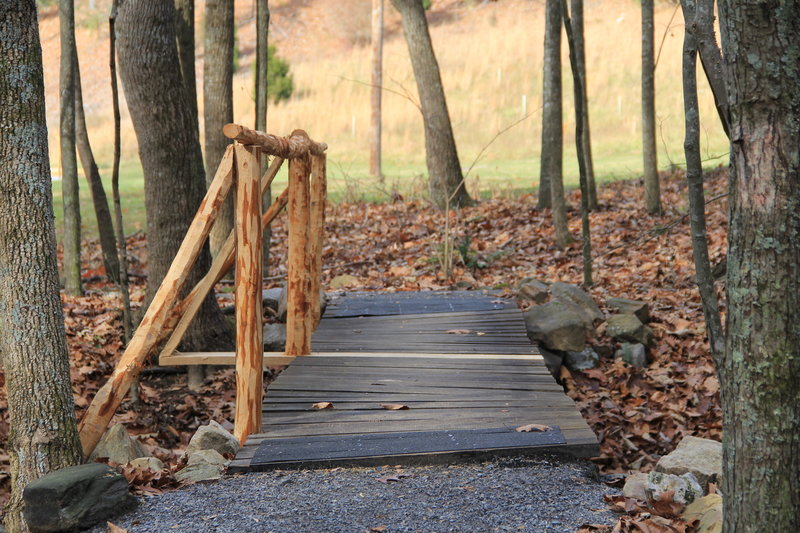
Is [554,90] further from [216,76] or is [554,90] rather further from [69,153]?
[69,153]

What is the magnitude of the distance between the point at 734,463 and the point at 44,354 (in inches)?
125

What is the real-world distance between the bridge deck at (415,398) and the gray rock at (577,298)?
2.78 feet

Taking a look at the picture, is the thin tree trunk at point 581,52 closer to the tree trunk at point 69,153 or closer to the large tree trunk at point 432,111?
the large tree trunk at point 432,111

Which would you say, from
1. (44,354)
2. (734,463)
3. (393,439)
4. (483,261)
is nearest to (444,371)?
(393,439)

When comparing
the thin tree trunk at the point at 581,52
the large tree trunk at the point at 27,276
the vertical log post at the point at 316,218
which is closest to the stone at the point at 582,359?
the vertical log post at the point at 316,218

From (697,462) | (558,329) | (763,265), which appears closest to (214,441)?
(697,462)

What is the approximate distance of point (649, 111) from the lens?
13359 mm

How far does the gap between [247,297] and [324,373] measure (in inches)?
53.6

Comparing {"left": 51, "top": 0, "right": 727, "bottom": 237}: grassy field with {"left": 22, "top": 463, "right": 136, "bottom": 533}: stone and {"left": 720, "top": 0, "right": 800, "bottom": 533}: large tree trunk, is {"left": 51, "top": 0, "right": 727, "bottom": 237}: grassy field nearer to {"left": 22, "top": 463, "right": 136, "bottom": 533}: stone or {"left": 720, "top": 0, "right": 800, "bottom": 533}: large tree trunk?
{"left": 22, "top": 463, "right": 136, "bottom": 533}: stone

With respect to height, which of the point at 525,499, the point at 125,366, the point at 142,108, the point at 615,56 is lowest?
the point at 525,499

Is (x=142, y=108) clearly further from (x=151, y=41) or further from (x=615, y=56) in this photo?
(x=615, y=56)

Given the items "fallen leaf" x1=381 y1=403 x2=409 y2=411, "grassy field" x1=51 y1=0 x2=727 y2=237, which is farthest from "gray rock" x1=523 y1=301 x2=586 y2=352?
"grassy field" x1=51 y1=0 x2=727 y2=237

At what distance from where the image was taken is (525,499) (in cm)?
396

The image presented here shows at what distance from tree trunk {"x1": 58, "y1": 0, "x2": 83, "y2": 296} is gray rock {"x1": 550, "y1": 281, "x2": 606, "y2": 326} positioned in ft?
18.2
